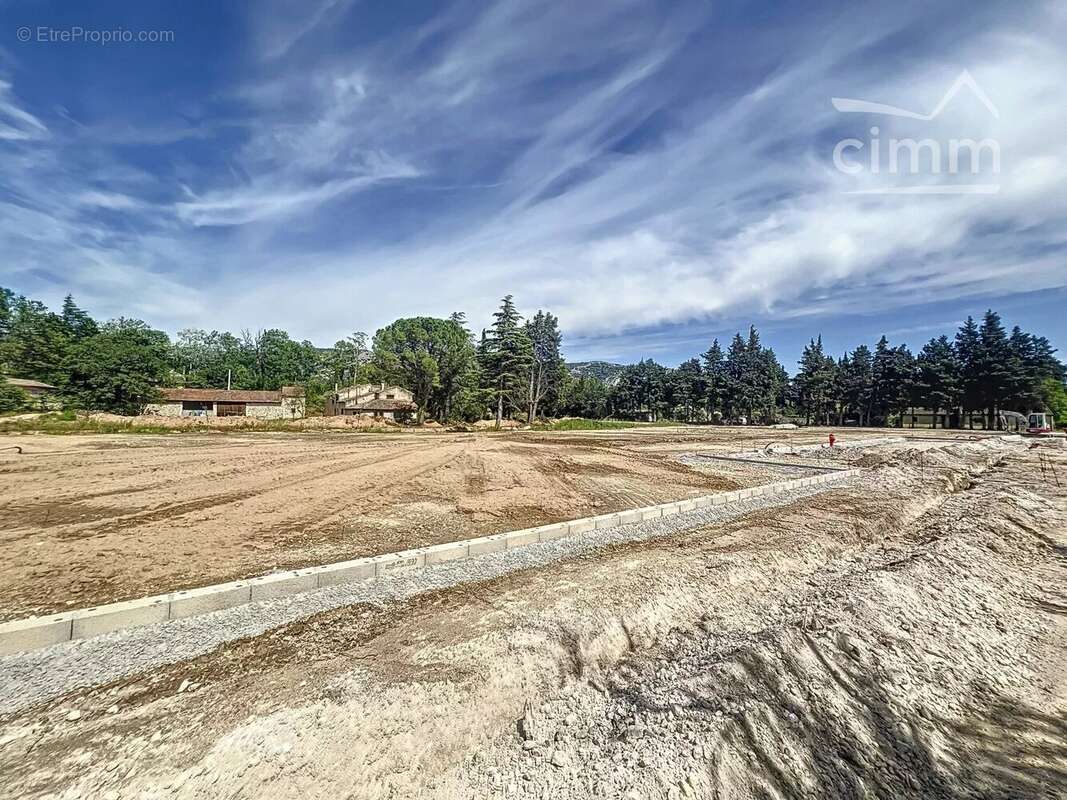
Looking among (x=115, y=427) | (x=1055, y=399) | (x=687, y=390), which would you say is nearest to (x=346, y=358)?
(x=115, y=427)

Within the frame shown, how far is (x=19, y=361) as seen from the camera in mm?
45875

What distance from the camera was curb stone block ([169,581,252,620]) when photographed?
3.96 meters

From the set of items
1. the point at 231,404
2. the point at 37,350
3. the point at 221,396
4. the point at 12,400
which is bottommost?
the point at 231,404

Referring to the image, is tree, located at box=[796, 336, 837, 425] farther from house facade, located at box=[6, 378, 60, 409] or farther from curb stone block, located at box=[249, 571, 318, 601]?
house facade, located at box=[6, 378, 60, 409]

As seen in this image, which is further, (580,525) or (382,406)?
(382,406)

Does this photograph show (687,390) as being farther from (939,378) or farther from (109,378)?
(109,378)

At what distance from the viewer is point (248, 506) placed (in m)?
7.89

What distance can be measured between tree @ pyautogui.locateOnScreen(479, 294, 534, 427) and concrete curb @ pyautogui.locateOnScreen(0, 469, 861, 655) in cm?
3369

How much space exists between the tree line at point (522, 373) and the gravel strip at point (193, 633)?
33.7m

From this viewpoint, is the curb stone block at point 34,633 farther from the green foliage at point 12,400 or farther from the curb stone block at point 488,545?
the green foliage at point 12,400

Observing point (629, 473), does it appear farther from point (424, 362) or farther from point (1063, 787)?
point (424, 362)

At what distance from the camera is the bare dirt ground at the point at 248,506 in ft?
16.3

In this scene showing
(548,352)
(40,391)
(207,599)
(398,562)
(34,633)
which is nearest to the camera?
(34,633)

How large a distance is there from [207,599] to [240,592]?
261 millimetres
